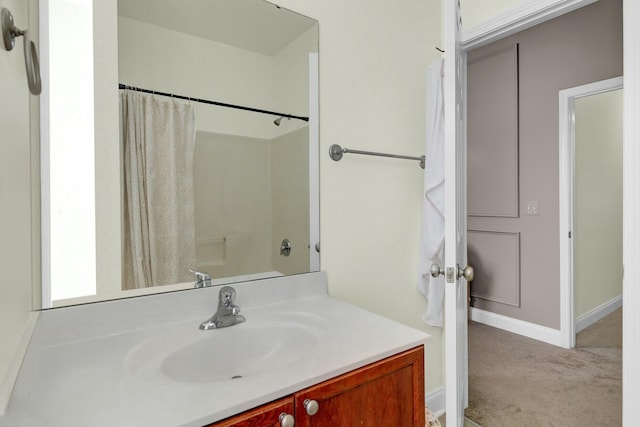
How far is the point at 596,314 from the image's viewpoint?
324 cm

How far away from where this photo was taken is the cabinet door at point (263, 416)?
607 mm

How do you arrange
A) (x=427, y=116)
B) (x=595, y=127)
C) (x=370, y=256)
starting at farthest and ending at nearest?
1. (x=595, y=127)
2. (x=427, y=116)
3. (x=370, y=256)

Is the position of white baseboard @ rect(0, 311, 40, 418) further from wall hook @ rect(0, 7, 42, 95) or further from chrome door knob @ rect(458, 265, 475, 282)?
chrome door knob @ rect(458, 265, 475, 282)

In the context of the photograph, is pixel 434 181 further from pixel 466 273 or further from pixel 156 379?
pixel 156 379

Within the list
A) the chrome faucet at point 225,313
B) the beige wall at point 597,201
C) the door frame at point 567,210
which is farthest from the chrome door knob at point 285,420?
the beige wall at point 597,201

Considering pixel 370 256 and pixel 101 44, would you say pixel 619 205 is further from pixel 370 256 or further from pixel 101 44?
pixel 101 44

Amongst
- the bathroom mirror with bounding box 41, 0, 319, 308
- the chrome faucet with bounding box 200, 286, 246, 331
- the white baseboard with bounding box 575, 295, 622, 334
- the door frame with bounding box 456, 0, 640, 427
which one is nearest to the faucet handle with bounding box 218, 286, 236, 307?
the chrome faucet with bounding box 200, 286, 246, 331

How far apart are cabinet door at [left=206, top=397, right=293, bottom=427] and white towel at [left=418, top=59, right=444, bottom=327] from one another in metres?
1.18

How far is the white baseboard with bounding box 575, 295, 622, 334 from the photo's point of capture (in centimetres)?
304

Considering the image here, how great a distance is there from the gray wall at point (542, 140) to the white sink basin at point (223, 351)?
104 inches

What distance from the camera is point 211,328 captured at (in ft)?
3.23

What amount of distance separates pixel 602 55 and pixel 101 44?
129 inches

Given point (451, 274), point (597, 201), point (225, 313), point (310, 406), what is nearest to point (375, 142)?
point (451, 274)

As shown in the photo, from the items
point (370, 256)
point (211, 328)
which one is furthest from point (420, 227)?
point (211, 328)
